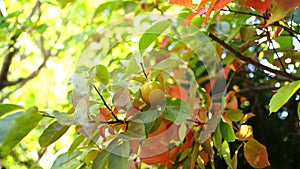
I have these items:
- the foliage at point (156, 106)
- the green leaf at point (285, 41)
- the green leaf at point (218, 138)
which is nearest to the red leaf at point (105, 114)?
the foliage at point (156, 106)

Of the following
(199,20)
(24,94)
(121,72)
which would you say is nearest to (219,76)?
(199,20)

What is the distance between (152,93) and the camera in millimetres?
461

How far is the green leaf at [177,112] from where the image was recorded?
46 cm

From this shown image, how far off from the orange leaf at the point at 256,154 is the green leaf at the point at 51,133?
0.25m

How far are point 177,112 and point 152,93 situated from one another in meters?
0.04

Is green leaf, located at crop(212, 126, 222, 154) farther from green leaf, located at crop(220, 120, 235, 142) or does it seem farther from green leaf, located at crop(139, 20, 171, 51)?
green leaf, located at crop(139, 20, 171, 51)

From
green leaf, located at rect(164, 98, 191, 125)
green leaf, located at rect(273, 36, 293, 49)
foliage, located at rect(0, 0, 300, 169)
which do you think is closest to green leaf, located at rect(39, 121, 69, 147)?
foliage, located at rect(0, 0, 300, 169)

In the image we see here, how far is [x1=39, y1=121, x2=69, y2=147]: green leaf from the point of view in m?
0.45

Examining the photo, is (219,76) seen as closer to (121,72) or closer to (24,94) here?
(121,72)

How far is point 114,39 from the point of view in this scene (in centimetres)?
71

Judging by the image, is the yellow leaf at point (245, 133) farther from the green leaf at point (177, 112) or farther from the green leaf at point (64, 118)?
the green leaf at point (64, 118)

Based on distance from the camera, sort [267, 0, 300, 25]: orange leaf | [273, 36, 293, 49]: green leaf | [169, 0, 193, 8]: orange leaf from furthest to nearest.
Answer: [273, 36, 293, 49]: green leaf
[169, 0, 193, 8]: orange leaf
[267, 0, 300, 25]: orange leaf

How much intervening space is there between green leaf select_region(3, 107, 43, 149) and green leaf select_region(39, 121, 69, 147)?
0.04 metres

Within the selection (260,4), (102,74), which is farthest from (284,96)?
(102,74)
